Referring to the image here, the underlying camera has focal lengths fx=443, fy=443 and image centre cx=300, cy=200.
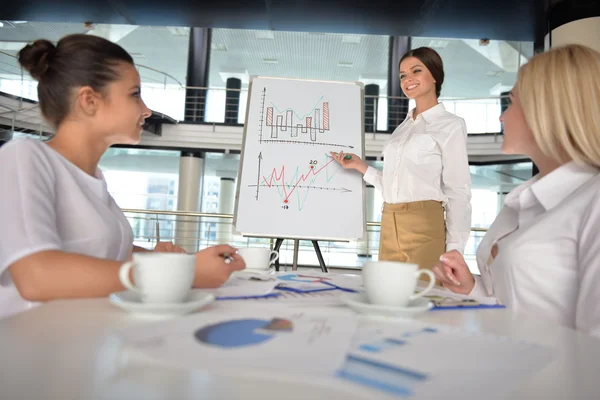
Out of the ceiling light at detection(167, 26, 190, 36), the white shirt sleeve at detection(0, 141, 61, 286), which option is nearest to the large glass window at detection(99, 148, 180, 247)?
the ceiling light at detection(167, 26, 190, 36)

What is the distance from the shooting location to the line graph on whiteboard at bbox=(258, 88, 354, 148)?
1.66 meters

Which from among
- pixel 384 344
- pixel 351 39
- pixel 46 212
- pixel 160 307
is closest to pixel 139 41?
pixel 351 39

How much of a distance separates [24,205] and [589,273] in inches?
27.7

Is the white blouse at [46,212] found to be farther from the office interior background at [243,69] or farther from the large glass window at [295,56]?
the large glass window at [295,56]

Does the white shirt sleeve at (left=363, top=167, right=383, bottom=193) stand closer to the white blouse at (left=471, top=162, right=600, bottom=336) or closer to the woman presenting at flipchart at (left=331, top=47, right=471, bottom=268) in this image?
the woman presenting at flipchart at (left=331, top=47, right=471, bottom=268)

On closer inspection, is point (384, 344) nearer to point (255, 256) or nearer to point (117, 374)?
point (117, 374)

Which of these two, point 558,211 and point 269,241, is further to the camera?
point 269,241

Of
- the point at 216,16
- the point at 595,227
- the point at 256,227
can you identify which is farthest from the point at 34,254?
the point at 216,16

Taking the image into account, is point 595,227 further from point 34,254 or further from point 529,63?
point 34,254

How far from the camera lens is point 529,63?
2.41 feet

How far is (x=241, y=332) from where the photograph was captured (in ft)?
1.10

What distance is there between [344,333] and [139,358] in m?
0.15

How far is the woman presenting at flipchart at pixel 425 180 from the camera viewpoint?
4.89 ft

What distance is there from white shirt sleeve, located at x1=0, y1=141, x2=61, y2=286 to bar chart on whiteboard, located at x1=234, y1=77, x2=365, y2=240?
986 millimetres
